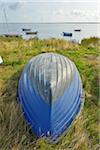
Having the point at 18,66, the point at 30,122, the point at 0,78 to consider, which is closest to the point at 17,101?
the point at 30,122

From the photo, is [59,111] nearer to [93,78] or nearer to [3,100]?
[3,100]

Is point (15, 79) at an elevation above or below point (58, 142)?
above

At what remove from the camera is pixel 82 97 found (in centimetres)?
575

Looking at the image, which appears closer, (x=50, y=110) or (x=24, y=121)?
(x=50, y=110)

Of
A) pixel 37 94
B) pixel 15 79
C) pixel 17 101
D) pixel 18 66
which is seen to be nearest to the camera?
pixel 37 94

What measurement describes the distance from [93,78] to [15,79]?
5.17ft

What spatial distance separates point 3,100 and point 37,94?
0.79 metres

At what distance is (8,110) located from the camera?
17.4 ft

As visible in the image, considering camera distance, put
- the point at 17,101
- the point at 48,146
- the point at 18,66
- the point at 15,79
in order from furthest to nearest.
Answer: the point at 18,66 → the point at 15,79 → the point at 17,101 → the point at 48,146

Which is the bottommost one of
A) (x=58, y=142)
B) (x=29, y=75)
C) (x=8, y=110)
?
(x=58, y=142)

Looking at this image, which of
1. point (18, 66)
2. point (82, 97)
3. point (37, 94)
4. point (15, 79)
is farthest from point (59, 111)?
point (18, 66)

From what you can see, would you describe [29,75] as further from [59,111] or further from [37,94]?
[59,111]

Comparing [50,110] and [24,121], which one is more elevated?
[50,110]

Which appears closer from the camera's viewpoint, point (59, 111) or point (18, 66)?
point (59, 111)
